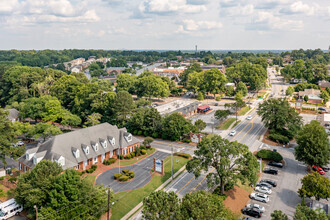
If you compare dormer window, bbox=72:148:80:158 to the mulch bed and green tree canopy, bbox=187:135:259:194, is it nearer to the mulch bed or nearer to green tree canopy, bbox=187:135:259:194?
green tree canopy, bbox=187:135:259:194

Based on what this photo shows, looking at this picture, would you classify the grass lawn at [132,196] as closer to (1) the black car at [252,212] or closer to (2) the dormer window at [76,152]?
(2) the dormer window at [76,152]

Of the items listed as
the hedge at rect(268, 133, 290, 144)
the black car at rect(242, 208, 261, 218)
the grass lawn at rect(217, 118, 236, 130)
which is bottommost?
the black car at rect(242, 208, 261, 218)

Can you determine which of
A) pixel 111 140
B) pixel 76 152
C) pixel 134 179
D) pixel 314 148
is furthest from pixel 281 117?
pixel 76 152

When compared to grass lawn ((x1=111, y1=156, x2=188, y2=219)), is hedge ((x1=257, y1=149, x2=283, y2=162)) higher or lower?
higher

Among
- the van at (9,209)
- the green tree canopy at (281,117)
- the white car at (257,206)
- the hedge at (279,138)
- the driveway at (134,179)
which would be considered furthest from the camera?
the green tree canopy at (281,117)

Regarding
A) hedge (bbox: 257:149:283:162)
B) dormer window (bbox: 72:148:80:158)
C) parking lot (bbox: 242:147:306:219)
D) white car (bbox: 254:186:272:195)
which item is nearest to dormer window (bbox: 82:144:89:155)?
dormer window (bbox: 72:148:80:158)

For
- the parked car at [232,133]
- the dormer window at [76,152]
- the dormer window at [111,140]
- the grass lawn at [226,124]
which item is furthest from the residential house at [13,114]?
the parked car at [232,133]
